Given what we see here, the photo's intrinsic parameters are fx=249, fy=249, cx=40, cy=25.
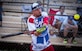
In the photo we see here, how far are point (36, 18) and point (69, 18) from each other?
8.17 ft

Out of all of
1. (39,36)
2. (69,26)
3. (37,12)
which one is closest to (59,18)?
(69,26)

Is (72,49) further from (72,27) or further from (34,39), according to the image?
(34,39)

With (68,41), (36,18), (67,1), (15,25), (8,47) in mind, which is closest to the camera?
(36,18)

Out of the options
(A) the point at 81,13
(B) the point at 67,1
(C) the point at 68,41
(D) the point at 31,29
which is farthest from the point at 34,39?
(B) the point at 67,1

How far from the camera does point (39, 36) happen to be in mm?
5582

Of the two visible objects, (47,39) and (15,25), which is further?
(15,25)

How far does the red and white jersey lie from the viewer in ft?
18.1

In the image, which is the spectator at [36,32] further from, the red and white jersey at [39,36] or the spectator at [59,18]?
the spectator at [59,18]

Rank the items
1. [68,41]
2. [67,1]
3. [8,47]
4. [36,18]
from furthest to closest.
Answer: [67,1] → [8,47] → [68,41] → [36,18]

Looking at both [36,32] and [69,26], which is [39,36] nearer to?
[36,32]

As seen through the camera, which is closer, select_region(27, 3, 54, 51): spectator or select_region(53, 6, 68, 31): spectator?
select_region(27, 3, 54, 51): spectator

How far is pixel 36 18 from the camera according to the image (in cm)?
550

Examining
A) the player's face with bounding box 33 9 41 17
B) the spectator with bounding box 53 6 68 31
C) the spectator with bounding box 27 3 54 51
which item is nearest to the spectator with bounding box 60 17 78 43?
the spectator with bounding box 53 6 68 31

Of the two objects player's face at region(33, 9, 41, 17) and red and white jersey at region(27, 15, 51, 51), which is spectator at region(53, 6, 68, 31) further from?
player's face at region(33, 9, 41, 17)
